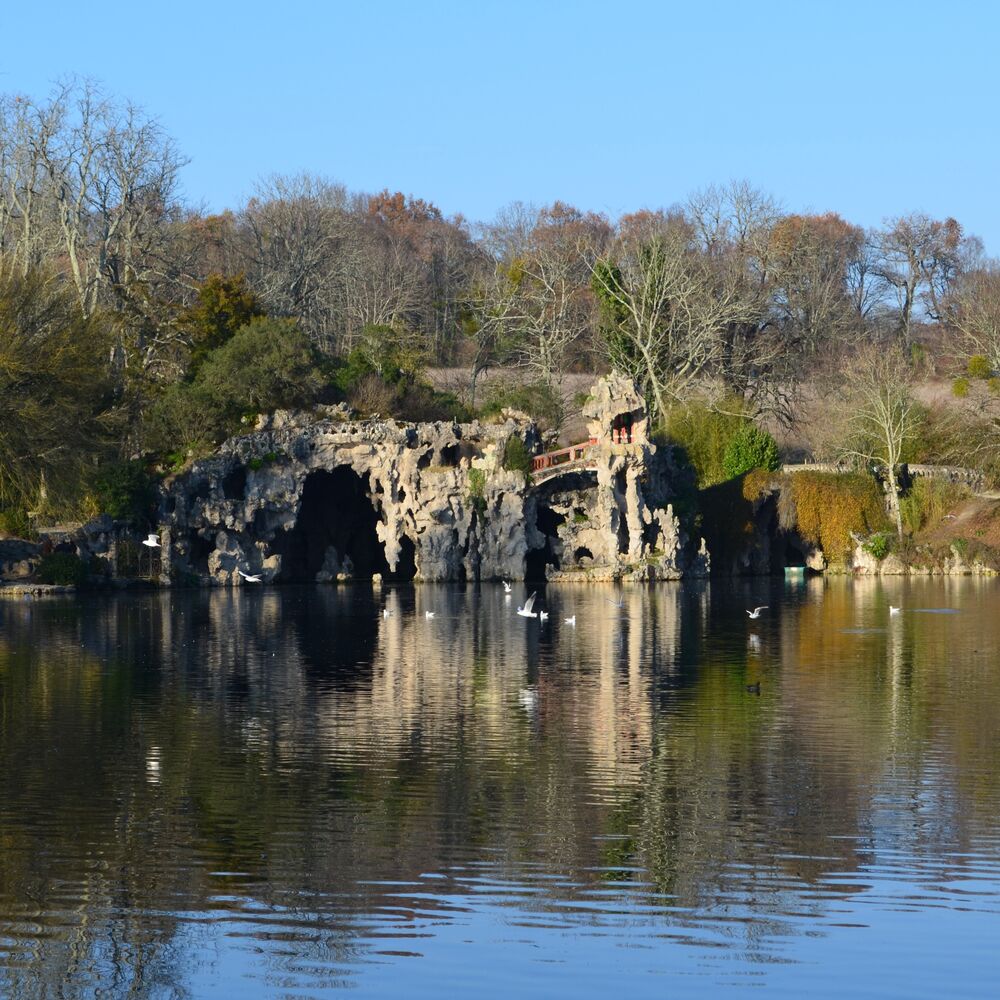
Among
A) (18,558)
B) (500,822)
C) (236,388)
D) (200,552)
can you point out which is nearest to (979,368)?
(236,388)

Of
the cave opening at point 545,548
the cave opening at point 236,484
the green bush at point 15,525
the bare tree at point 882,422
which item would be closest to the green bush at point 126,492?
the green bush at point 15,525

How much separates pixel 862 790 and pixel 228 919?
9719 mm

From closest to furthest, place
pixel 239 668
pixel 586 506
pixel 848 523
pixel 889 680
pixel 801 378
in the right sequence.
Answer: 1. pixel 889 680
2. pixel 239 668
3. pixel 586 506
4. pixel 848 523
5. pixel 801 378

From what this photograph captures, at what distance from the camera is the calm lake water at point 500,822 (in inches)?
570

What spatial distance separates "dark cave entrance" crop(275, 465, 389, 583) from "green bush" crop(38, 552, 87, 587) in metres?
11.4

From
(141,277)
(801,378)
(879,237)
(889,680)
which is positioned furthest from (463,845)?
(879,237)

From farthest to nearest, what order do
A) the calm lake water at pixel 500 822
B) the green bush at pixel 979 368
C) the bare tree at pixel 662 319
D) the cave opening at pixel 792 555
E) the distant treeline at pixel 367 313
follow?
the green bush at pixel 979 368 < the bare tree at pixel 662 319 < the cave opening at pixel 792 555 < the distant treeline at pixel 367 313 < the calm lake water at pixel 500 822

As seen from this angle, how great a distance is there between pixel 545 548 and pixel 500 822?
51620 millimetres

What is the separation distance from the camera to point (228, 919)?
15867 mm

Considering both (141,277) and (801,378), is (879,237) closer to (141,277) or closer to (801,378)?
(801,378)

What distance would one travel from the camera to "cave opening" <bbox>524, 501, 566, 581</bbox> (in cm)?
7056

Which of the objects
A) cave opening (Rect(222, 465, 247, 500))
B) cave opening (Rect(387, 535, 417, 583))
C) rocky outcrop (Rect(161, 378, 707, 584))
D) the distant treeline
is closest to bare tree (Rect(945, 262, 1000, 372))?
the distant treeline

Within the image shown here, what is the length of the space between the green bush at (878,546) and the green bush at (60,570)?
35978mm

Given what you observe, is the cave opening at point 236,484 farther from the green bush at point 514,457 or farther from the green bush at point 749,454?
the green bush at point 749,454
